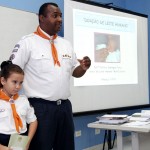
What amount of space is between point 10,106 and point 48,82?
0.32m

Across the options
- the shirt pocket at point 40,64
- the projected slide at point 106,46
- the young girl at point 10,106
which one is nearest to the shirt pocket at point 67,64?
the shirt pocket at point 40,64

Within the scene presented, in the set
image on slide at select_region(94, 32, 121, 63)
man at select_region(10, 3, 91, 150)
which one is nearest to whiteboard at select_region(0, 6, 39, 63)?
man at select_region(10, 3, 91, 150)

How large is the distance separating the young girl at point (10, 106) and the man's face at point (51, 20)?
0.44 meters

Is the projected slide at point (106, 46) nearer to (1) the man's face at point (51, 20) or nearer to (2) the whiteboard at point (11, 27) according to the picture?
(2) the whiteboard at point (11, 27)

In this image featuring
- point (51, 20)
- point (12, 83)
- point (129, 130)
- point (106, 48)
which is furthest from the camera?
point (106, 48)

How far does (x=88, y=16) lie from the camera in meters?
3.19

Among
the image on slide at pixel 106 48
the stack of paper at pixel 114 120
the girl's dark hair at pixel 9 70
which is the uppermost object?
the image on slide at pixel 106 48

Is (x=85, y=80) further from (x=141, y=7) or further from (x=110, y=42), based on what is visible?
(x=141, y=7)

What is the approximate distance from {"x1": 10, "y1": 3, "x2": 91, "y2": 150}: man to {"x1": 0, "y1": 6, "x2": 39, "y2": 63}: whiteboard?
511 mm

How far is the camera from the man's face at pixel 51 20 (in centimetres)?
210

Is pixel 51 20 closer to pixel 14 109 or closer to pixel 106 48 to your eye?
pixel 14 109

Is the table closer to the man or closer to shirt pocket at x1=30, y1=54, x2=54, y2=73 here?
the man

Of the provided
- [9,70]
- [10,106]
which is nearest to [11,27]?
[9,70]

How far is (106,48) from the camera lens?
11.2ft
